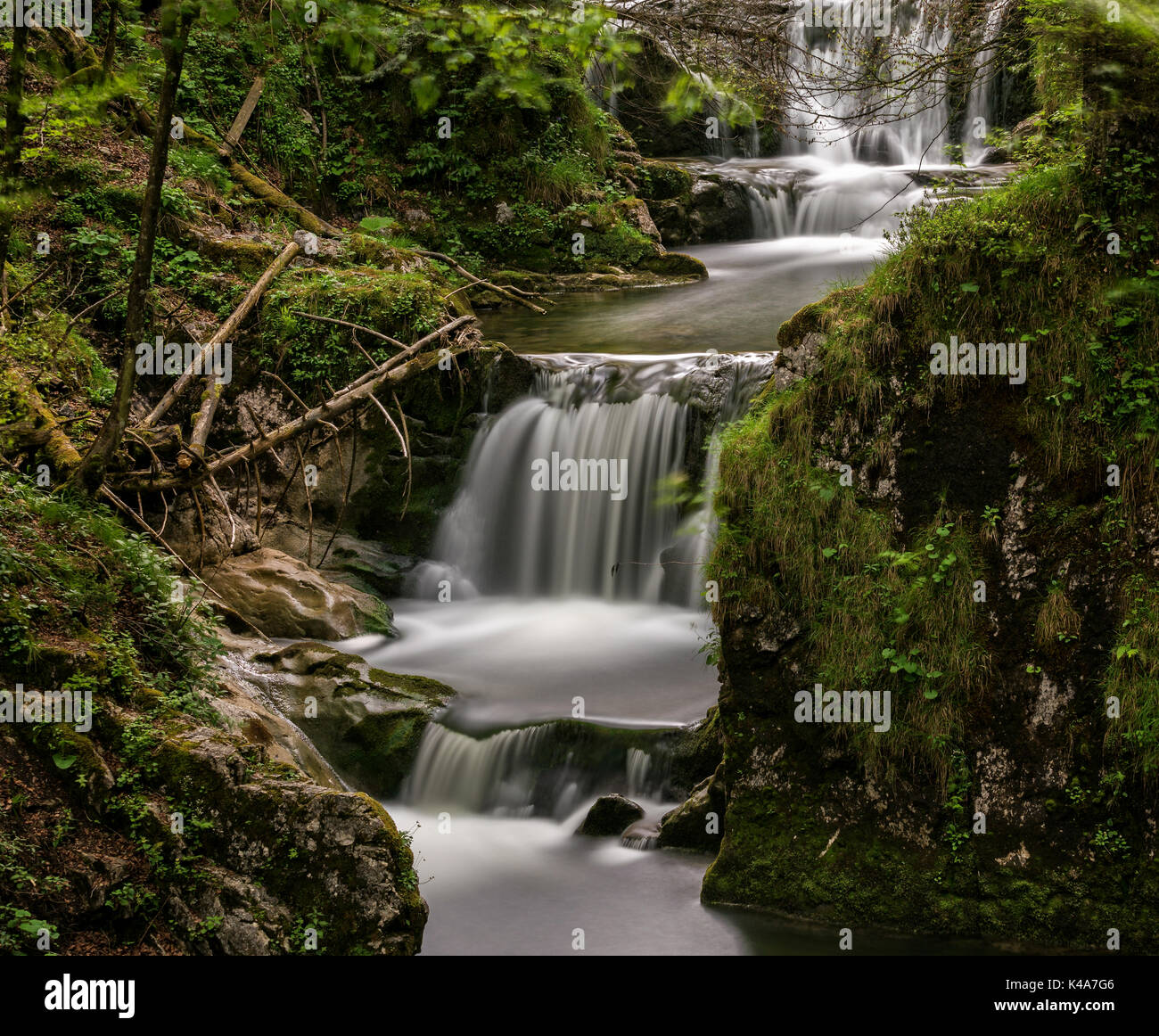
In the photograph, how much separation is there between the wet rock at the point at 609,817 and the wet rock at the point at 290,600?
3034 mm

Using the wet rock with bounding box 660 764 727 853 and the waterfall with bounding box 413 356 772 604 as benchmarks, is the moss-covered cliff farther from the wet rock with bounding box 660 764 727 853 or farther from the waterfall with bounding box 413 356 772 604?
the waterfall with bounding box 413 356 772 604

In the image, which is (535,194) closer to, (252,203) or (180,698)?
(252,203)

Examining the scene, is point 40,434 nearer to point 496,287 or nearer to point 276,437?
point 276,437

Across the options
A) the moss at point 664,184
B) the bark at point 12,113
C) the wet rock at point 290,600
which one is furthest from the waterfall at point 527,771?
the moss at point 664,184

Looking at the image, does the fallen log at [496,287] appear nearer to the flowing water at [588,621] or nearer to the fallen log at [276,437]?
the flowing water at [588,621]

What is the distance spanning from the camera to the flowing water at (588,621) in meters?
5.84

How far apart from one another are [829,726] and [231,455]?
4.17 meters

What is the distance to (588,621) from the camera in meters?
9.05

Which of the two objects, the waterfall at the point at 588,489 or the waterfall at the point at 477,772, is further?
the waterfall at the point at 588,489

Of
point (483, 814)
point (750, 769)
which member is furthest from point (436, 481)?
point (750, 769)

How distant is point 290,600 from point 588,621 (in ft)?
8.29

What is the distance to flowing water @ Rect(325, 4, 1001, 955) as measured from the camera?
5844mm

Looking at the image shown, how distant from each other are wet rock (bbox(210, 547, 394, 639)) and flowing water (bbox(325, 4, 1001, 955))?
10.4 inches

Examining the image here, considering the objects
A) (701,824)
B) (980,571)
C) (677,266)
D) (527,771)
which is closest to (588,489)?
(527,771)
